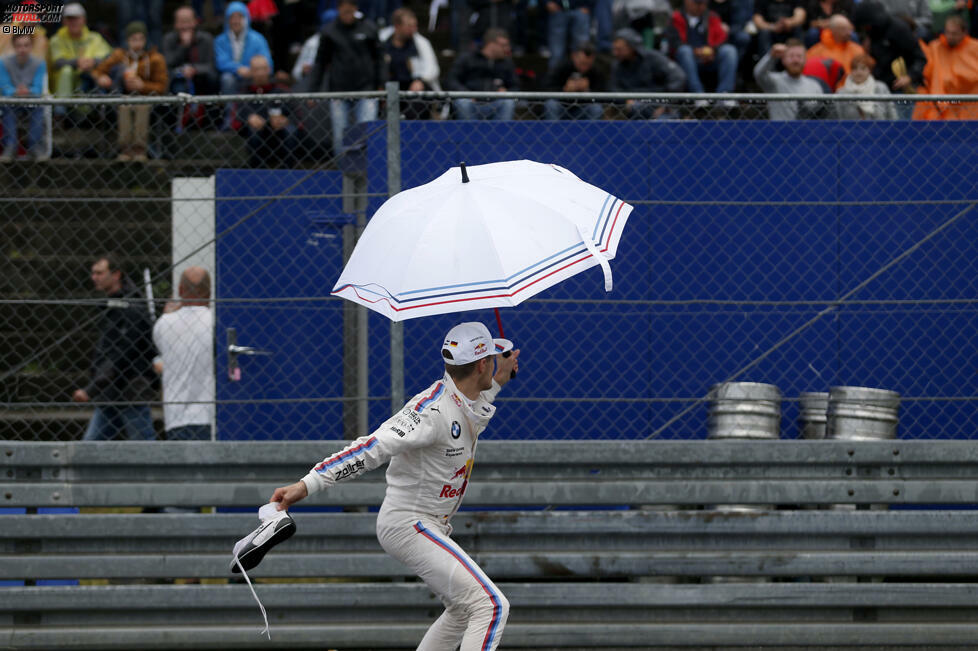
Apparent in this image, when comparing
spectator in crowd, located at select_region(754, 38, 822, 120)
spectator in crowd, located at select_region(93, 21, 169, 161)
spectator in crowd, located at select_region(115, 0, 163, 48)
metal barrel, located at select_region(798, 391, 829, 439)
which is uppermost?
spectator in crowd, located at select_region(115, 0, 163, 48)

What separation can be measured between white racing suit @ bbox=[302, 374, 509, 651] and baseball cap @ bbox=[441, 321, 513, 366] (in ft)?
0.57

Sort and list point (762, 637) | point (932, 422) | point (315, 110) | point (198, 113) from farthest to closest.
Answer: point (198, 113) → point (315, 110) → point (932, 422) → point (762, 637)

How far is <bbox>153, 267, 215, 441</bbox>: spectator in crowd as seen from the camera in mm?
8906

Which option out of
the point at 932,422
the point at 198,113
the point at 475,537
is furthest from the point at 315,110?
the point at 932,422

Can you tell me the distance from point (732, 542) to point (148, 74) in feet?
27.8

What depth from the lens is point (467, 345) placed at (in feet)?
19.7

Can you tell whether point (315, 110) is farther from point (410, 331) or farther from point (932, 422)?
point (932, 422)

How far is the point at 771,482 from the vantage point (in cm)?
713

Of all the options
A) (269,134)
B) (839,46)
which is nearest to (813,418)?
(269,134)

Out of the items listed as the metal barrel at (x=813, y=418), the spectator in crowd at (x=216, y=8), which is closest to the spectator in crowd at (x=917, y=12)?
the metal barrel at (x=813, y=418)

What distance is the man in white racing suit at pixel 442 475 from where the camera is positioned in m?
5.90

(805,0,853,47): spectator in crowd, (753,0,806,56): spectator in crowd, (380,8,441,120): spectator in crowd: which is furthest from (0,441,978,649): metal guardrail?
(805,0,853,47): spectator in crowd

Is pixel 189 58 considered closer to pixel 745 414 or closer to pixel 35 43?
pixel 35 43

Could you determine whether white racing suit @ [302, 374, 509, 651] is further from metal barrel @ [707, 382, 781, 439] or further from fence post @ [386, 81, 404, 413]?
metal barrel @ [707, 382, 781, 439]
